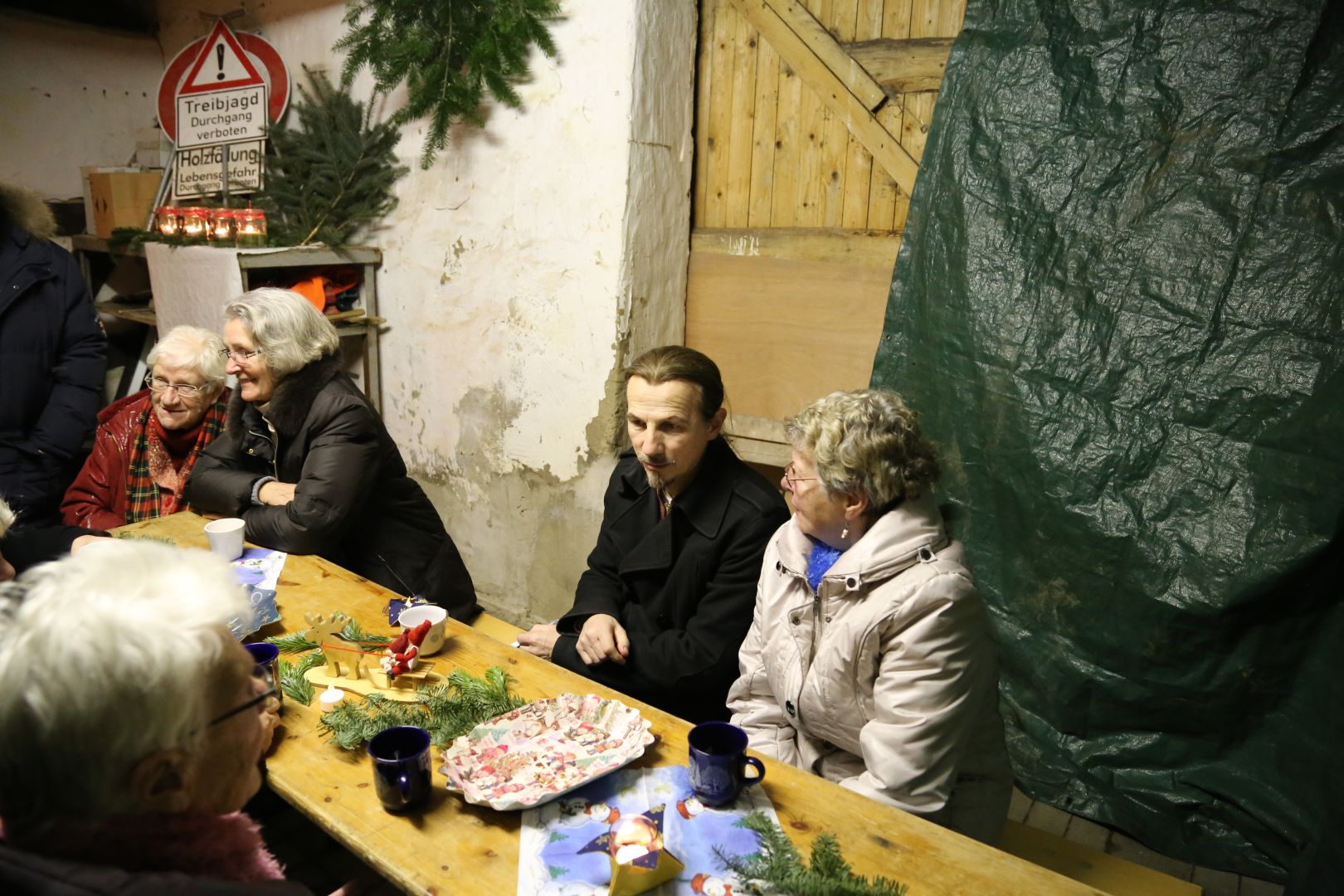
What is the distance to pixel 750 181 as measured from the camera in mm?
3750

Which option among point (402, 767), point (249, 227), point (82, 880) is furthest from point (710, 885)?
point (249, 227)

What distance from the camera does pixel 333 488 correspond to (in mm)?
2842

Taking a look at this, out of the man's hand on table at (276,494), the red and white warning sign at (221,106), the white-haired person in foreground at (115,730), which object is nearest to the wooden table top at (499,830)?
the white-haired person in foreground at (115,730)

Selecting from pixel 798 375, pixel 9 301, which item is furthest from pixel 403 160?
pixel 798 375

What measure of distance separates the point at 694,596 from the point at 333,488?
1.26 metres

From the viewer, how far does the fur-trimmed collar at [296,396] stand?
9.75 ft

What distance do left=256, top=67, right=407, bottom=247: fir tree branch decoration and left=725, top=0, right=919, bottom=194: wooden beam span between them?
77.1 inches

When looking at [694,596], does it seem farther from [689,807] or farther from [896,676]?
[689,807]

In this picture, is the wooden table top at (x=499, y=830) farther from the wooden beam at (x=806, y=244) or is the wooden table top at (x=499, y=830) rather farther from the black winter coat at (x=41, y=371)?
A: the black winter coat at (x=41, y=371)

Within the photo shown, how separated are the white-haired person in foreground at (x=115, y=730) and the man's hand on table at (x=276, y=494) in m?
1.85

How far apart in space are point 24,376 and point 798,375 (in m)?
3.39

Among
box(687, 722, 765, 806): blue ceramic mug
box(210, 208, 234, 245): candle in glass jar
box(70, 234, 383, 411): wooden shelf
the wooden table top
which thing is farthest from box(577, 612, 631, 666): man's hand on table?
box(210, 208, 234, 245): candle in glass jar

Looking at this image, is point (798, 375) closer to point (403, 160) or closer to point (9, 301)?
point (403, 160)

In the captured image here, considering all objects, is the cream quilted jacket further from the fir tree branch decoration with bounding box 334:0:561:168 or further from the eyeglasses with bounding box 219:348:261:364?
the fir tree branch decoration with bounding box 334:0:561:168
